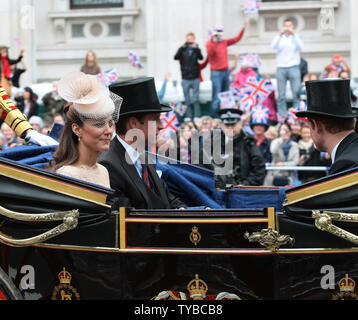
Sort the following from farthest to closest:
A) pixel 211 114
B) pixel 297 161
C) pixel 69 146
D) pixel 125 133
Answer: pixel 211 114 < pixel 297 161 < pixel 125 133 < pixel 69 146

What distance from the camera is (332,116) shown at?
14.5ft

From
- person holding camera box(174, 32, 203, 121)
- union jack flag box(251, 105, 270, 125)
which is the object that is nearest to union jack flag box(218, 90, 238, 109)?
union jack flag box(251, 105, 270, 125)

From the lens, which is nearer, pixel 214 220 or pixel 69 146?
pixel 214 220

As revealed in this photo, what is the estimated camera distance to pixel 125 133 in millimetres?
4789

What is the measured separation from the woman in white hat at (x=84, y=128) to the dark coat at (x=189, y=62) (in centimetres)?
881

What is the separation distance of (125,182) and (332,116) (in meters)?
1.27

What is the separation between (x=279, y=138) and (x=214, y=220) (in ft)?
21.6

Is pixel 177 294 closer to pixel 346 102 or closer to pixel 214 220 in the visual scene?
pixel 214 220

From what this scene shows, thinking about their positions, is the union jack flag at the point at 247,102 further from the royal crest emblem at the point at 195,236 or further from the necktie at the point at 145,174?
the royal crest emblem at the point at 195,236

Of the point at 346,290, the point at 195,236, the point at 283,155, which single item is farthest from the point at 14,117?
the point at 283,155

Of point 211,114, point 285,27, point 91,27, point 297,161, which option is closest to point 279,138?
point 297,161

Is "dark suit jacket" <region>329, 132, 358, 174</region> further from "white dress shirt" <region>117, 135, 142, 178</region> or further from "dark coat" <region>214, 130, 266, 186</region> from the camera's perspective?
"dark coat" <region>214, 130, 266, 186</region>

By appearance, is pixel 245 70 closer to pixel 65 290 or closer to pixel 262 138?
pixel 262 138

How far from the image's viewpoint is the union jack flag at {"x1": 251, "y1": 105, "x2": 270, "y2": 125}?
34.1 ft
